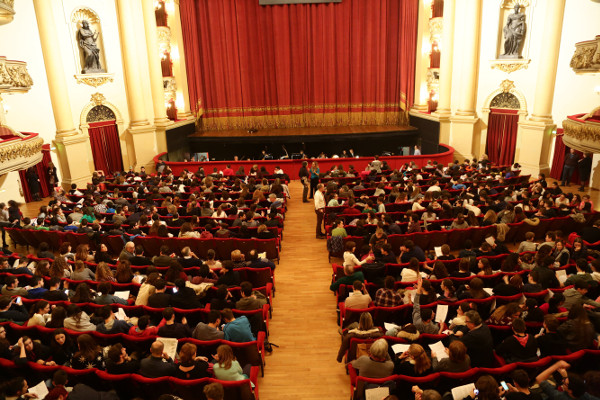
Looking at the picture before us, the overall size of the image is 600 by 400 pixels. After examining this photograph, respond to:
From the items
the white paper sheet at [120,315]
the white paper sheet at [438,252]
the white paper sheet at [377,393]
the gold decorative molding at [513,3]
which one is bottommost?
the white paper sheet at [377,393]

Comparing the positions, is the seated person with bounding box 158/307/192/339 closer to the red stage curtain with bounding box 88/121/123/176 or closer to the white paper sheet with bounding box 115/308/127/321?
the white paper sheet with bounding box 115/308/127/321

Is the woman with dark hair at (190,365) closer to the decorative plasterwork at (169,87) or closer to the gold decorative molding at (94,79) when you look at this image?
the gold decorative molding at (94,79)

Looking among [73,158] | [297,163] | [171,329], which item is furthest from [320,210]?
[73,158]

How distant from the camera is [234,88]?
19.8 meters

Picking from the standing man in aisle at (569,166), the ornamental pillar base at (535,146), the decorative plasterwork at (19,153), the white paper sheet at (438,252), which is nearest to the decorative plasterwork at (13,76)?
the decorative plasterwork at (19,153)

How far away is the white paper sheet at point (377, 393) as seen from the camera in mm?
4008

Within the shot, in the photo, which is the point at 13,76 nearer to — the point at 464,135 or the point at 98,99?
the point at 98,99

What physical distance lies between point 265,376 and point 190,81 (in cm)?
1600

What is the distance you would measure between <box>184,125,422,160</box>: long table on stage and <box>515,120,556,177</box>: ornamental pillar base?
4741 millimetres

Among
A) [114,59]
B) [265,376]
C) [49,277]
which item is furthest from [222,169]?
[265,376]

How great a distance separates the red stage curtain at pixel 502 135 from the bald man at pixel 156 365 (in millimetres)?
14693

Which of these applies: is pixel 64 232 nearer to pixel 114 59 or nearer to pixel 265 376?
pixel 265 376

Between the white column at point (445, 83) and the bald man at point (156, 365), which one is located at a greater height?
the white column at point (445, 83)

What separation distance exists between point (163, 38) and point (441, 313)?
1625 centimetres
